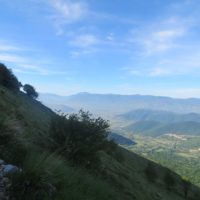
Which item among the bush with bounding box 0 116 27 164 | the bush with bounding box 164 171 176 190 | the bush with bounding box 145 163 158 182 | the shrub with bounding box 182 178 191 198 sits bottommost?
the shrub with bounding box 182 178 191 198

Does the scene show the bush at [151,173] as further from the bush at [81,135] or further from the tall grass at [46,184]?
the tall grass at [46,184]

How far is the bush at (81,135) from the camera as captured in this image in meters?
21.3

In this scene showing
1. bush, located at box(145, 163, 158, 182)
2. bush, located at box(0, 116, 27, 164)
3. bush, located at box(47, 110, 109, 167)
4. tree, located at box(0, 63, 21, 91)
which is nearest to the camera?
bush, located at box(0, 116, 27, 164)

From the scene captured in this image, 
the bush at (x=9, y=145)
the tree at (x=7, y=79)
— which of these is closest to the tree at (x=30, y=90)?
the tree at (x=7, y=79)

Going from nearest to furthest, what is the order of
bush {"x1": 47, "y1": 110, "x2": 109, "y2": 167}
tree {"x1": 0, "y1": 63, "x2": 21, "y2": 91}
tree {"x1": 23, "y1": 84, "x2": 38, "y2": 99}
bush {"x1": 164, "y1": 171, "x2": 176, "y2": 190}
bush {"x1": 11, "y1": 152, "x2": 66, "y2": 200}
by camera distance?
bush {"x1": 11, "y1": 152, "x2": 66, "y2": 200}
bush {"x1": 47, "y1": 110, "x2": 109, "y2": 167}
tree {"x1": 0, "y1": 63, "x2": 21, "y2": 91}
bush {"x1": 164, "y1": 171, "x2": 176, "y2": 190}
tree {"x1": 23, "y1": 84, "x2": 38, "y2": 99}

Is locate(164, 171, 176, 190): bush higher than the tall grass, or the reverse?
the tall grass

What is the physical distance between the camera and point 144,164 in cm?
7519

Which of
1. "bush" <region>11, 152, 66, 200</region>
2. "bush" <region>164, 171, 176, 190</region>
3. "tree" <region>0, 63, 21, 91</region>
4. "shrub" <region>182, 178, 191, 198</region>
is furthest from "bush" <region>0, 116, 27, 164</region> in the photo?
"shrub" <region>182, 178, 191, 198</region>

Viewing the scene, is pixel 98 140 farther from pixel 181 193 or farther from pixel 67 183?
pixel 181 193

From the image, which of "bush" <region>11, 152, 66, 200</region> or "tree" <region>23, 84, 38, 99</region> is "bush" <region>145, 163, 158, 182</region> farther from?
"bush" <region>11, 152, 66, 200</region>

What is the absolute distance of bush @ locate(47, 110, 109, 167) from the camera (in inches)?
839

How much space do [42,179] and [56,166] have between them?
1.07 metres

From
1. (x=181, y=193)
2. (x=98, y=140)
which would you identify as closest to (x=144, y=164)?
(x=181, y=193)

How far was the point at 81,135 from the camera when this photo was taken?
2273 centimetres
